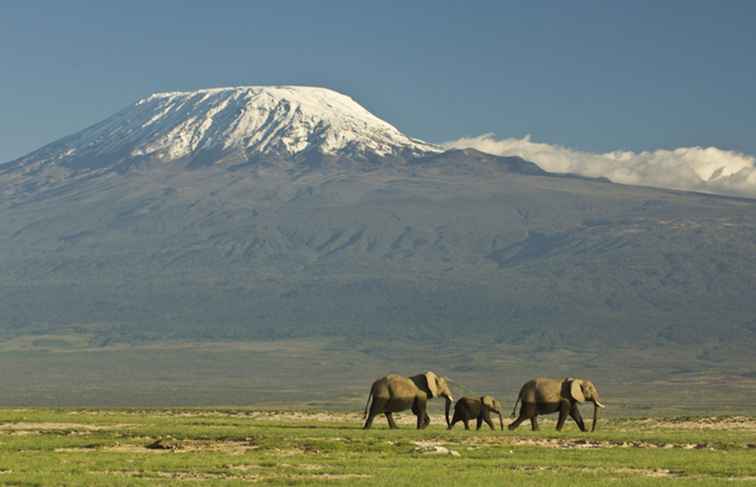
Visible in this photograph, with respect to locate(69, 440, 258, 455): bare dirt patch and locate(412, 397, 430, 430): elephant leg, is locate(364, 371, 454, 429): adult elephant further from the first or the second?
locate(69, 440, 258, 455): bare dirt patch

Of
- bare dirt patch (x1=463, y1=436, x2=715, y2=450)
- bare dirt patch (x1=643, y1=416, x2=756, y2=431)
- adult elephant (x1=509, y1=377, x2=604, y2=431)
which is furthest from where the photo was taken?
bare dirt patch (x1=643, y1=416, x2=756, y2=431)

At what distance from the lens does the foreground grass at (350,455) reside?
96.1 feet

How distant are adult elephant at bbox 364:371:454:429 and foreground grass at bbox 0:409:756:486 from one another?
2.83ft

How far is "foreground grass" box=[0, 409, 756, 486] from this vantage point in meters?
29.3

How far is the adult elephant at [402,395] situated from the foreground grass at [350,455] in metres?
0.86

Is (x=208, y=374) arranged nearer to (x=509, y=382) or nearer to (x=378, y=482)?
(x=509, y=382)

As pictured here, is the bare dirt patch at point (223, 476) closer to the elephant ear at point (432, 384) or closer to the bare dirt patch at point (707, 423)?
the elephant ear at point (432, 384)

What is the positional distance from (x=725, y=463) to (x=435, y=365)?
142690 mm

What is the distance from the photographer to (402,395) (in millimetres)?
43781

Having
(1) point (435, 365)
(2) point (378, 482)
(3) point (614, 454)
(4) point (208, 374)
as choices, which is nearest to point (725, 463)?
(3) point (614, 454)

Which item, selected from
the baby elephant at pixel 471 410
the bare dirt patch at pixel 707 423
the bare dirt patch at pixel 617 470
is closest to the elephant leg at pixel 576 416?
the baby elephant at pixel 471 410

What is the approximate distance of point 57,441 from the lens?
37.6 metres

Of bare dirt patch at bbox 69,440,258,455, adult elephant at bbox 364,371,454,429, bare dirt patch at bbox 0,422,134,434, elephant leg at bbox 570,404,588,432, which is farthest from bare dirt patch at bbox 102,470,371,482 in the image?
elephant leg at bbox 570,404,588,432

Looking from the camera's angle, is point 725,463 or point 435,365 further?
point 435,365
